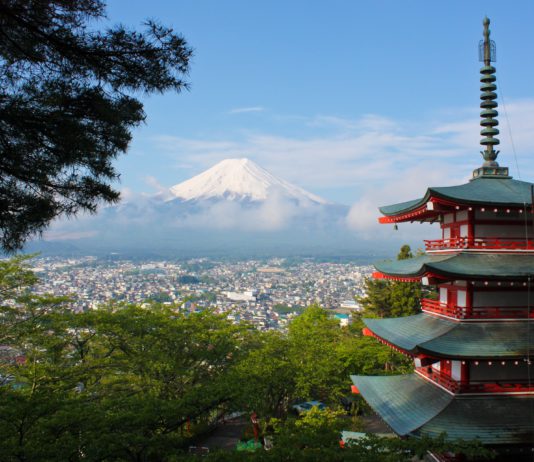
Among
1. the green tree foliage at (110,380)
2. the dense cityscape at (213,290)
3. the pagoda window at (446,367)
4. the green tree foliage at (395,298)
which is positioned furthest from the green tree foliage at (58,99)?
the dense cityscape at (213,290)

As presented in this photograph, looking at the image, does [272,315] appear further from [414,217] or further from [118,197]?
[118,197]

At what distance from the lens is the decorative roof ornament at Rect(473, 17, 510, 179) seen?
12523 millimetres

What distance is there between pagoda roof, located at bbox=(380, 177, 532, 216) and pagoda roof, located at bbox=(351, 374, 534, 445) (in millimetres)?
4419

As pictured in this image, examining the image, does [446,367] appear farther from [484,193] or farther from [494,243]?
[484,193]

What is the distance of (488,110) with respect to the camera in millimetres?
12555

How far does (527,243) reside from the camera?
36.3 ft

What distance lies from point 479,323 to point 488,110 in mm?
5808

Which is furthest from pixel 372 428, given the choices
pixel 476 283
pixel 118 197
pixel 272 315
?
pixel 272 315

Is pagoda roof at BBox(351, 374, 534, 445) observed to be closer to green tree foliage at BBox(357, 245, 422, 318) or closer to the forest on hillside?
the forest on hillside

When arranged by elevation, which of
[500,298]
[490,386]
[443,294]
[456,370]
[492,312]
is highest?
[500,298]

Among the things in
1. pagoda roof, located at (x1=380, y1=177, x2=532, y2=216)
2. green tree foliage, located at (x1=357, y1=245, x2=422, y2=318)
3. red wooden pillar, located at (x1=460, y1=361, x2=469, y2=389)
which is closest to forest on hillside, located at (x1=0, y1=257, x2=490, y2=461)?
red wooden pillar, located at (x1=460, y1=361, x2=469, y2=389)

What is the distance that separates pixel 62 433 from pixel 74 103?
18.3ft

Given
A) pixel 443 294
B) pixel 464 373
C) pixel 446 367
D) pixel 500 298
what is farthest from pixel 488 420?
pixel 443 294

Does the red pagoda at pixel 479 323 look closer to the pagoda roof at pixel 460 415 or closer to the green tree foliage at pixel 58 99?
the pagoda roof at pixel 460 415
